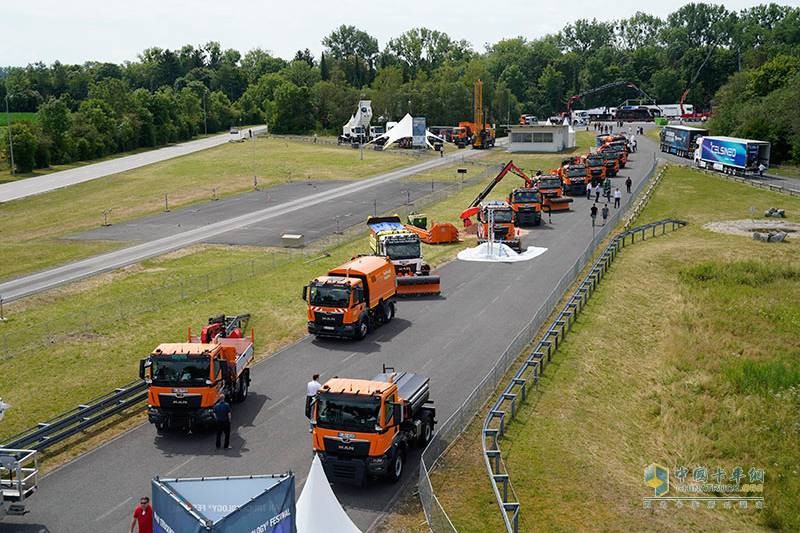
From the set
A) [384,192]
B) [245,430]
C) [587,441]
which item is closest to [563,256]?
[587,441]

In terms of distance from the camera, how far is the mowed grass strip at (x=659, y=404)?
20.4 m

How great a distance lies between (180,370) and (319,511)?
895cm

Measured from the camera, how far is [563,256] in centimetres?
4884

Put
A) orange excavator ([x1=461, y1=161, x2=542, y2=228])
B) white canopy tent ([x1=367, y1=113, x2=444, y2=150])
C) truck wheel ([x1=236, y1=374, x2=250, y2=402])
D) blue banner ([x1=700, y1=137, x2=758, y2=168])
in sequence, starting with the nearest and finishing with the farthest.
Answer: truck wheel ([x1=236, y1=374, x2=250, y2=402]) → orange excavator ([x1=461, y1=161, x2=542, y2=228]) → blue banner ([x1=700, y1=137, x2=758, y2=168]) → white canopy tent ([x1=367, y1=113, x2=444, y2=150])

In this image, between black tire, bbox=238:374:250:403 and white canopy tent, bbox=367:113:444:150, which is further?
white canopy tent, bbox=367:113:444:150

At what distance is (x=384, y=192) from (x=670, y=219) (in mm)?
30258

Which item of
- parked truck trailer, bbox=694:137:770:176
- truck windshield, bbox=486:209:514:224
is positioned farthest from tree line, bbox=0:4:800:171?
truck windshield, bbox=486:209:514:224

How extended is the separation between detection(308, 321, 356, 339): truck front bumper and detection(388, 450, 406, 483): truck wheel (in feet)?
38.1

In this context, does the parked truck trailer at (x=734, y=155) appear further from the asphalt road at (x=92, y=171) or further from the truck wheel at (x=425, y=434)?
the asphalt road at (x=92, y=171)

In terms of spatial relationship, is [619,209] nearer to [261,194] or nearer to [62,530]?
[261,194]

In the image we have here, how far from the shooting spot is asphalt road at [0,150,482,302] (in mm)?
46625

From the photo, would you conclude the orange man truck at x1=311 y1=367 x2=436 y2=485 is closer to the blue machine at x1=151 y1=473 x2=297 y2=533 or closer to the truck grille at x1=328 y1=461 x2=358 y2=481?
the truck grille at x1=328 y1=461 x2=358 y2=481

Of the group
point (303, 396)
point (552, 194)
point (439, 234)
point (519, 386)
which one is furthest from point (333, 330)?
point (552, 194)

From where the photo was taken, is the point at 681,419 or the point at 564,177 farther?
the point at 564,177
